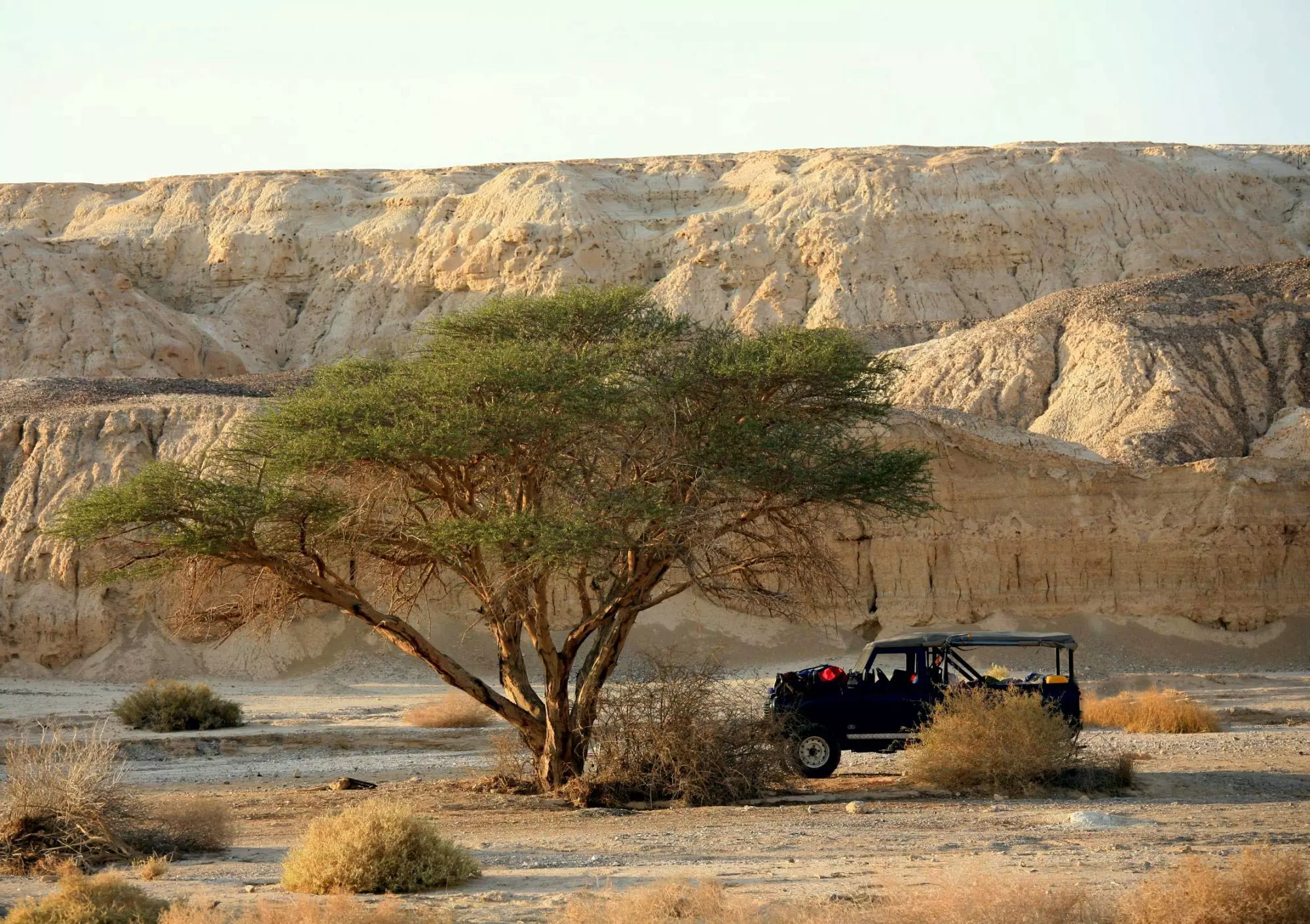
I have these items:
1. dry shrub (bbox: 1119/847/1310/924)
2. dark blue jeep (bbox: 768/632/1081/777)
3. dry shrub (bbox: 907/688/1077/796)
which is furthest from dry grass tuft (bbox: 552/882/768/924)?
dark blue jeep (bbox: 768/632/1081/777)

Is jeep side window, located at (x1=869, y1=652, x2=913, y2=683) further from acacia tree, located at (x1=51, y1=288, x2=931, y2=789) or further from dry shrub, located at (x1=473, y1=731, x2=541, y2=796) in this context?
dry shrub, located at (x1=473, y1=731, x2=541, y2=796)

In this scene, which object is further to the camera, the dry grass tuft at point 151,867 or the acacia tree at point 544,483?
the acacia tree at point 544,483

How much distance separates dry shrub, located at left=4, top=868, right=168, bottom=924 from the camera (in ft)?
28.1

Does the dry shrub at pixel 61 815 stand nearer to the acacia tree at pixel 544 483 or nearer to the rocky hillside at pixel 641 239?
the acacia tree at pixel 544 483

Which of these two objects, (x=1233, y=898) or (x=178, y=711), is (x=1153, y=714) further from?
(x=1233, y=898)

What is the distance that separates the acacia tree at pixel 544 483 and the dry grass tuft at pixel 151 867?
4.62 m

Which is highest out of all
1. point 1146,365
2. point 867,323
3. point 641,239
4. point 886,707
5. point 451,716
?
point 641,239

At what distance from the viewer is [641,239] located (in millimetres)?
74500

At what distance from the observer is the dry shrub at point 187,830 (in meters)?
13.0

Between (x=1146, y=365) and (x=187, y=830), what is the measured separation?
40.8m

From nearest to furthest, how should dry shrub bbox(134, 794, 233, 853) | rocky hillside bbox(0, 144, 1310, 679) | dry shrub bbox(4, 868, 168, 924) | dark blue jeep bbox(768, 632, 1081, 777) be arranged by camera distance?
dry shrub bbox(4, 868, 168, 924) < dry shrub bbox(134, 794, 233, 853) < dark blue jeep bbox(768, 632, 1081, 777) < rocky hillside bbox(0, 144, 1310, 679)

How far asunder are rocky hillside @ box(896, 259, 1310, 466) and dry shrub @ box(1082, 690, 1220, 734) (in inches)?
694

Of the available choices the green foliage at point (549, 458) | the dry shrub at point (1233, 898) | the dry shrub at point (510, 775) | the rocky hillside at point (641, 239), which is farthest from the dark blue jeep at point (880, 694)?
the rocky hillside at point (641, 239)

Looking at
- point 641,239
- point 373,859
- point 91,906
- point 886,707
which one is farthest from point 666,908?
point 641,239
